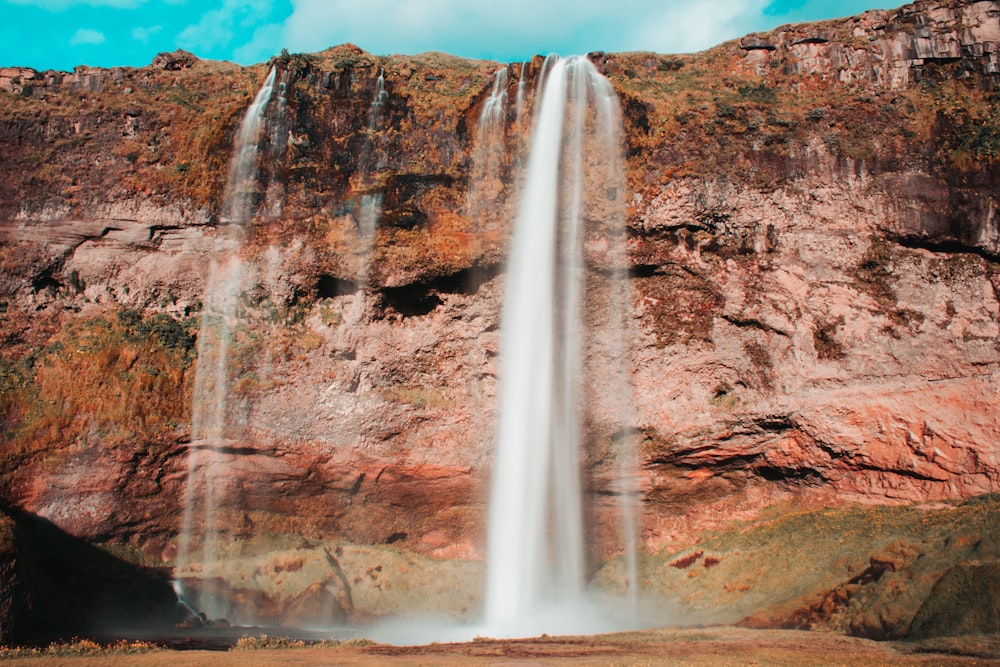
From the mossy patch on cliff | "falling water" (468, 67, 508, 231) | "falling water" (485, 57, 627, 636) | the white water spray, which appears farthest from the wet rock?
the mossy patch on cliff

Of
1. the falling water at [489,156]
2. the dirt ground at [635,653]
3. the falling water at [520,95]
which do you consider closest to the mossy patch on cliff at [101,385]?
the dirt ground at [635,653]

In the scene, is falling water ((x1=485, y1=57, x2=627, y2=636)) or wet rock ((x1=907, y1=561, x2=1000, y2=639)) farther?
falling water ((x1=485, y1=57, x2=627, y2=636))

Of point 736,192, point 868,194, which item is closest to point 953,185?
point 868,194

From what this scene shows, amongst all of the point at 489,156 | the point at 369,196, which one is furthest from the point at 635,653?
the point at 369,196

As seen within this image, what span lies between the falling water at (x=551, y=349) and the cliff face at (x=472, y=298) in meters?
0.97

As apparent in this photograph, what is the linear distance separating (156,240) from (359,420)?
10.6m

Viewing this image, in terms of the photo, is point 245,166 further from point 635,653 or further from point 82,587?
point 635,653

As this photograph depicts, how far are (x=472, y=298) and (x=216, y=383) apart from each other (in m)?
9.82

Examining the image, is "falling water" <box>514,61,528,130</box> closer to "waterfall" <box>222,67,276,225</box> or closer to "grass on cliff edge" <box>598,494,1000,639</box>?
"waterfall" <box>222,67,276,225</box>

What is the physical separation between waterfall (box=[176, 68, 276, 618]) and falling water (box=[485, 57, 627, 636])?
9840mm

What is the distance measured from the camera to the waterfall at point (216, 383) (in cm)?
2883

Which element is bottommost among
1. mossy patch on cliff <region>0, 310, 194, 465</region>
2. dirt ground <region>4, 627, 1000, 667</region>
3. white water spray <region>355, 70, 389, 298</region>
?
dirt ground <region>4, 627, 1000, 667</region>

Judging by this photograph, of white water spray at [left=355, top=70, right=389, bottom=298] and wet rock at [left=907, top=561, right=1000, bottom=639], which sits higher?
white water spray at [left=355, top=70, right=389, bottom=298]

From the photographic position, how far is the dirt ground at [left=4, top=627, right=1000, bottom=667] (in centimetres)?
1639
